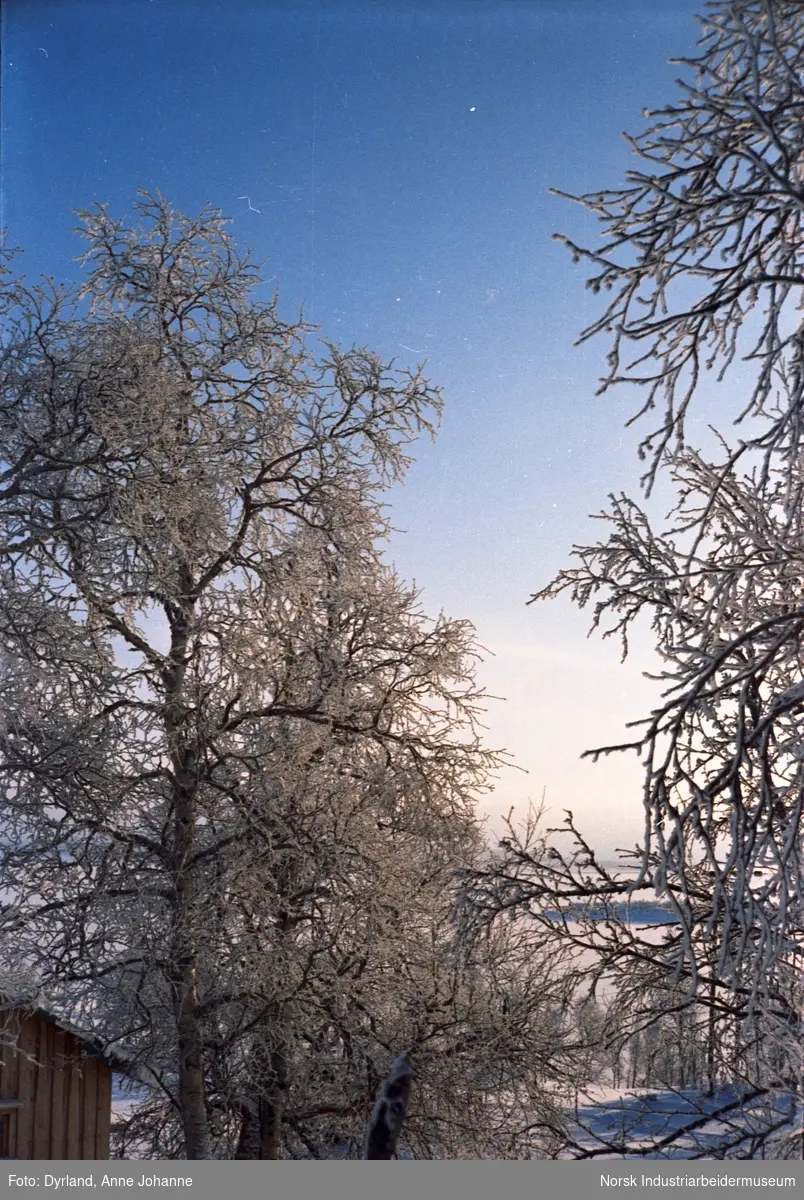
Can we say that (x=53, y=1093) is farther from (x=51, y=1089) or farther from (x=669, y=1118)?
(x=669, y=1118)

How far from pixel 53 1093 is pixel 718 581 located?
418 cm

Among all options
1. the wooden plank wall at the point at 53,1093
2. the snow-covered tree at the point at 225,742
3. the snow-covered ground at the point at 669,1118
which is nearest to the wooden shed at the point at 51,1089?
the wooden plank wall at the point at 53,1093

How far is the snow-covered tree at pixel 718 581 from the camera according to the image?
2.29 m

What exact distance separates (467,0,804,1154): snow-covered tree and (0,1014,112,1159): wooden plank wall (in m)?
2.73

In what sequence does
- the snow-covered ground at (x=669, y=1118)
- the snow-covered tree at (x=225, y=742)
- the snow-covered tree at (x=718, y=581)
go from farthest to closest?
the snow-covered tree at (x=225, y=742) → the snow-covered ground at (x=669, y=1118) → the snow-covered tree at (x=718, y=581)

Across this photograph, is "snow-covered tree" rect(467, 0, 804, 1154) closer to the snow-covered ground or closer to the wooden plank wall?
the snow-covered ground

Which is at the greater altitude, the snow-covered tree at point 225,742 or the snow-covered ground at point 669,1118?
the snow-covered tree at point 225,742

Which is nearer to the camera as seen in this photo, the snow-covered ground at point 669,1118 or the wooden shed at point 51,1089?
the snow-covered ground at point 669,1118

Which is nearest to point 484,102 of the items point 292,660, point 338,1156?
point 292,660

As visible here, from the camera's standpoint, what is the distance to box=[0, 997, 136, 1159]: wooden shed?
4.89m

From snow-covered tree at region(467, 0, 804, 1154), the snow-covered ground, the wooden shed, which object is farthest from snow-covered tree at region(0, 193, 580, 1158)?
snow-covered tree at region(467, 0, 804, 1154)

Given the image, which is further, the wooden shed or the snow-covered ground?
the wooden shed

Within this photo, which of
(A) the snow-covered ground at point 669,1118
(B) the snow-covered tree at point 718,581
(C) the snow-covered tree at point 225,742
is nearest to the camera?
(B) the snow-covered tree at point 718,581

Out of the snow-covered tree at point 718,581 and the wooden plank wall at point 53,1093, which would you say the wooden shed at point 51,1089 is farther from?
the snow-covered tree at point 718,581
